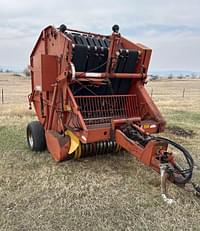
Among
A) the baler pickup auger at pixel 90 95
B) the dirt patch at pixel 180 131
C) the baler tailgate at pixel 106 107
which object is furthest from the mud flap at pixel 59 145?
the dirt patch at pixel 180 131

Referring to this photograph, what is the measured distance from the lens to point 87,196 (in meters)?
3.55

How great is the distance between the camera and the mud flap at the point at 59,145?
4336 millimetres

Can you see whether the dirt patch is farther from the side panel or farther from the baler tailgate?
the side panel

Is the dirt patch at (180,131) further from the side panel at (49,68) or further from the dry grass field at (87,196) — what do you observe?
the side panel at (49,68)

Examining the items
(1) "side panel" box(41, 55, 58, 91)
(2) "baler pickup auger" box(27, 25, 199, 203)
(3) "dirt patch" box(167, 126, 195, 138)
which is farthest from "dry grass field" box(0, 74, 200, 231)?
(3) "dirt patch" box(167, 126, 195, 138)

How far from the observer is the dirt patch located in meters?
6.95

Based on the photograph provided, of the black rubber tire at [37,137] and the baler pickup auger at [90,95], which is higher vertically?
the baler pickup auger at [90,95]

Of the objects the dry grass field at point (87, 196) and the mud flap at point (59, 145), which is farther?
the mud flap at point (59, 145)

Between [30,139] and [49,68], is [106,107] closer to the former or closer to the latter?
[49,68]

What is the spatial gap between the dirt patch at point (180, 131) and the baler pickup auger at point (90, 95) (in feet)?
8.05

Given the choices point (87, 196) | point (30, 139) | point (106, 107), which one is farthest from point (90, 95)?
point (87, 196)

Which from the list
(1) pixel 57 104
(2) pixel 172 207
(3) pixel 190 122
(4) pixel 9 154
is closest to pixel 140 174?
(2) pixel 172 207

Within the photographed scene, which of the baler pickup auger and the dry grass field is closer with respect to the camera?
the dry grass field

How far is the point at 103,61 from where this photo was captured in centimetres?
461
